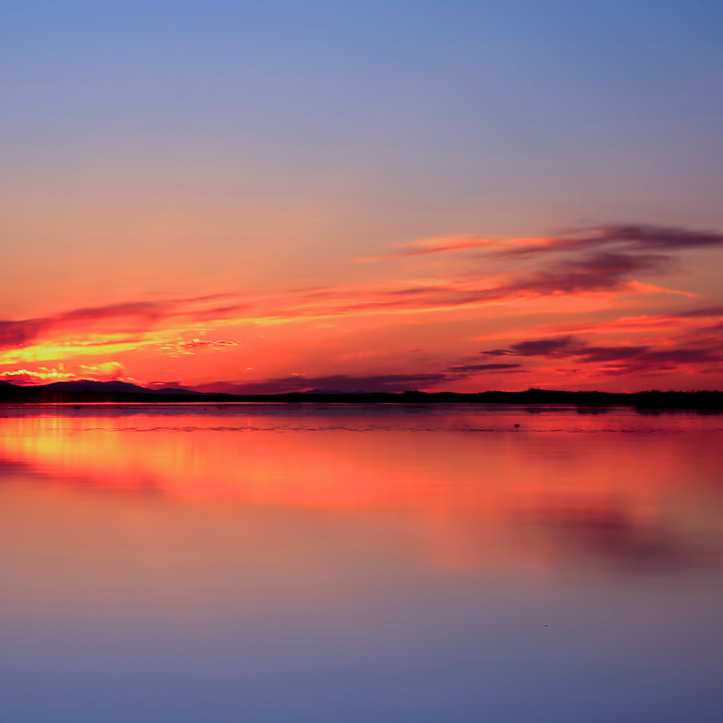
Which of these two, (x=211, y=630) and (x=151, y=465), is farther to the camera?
(x=151, y=465)

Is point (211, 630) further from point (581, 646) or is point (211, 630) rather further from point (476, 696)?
point (581, 646)

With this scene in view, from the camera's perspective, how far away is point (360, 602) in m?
7.11

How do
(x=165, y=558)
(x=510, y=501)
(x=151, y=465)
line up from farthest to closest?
1. (x=151, y=465)
2. (x=510, y=501)
3. (x=165, y=558)

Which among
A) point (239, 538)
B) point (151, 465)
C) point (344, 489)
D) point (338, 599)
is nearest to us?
point (338, 599)

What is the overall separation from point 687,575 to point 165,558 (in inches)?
219

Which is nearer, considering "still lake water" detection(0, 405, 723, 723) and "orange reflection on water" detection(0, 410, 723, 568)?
"still lake water" detection(0, 405, 723, 723)

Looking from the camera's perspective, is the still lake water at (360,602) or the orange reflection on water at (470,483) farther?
the orange reflection on water at (470,483)

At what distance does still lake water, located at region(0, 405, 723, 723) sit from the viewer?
5125 millimetres

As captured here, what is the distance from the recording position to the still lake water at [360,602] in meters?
5.12

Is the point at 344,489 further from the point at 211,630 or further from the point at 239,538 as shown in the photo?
the point at 211,630

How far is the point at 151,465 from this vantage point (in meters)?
18.8

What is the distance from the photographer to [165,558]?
8.73 metres

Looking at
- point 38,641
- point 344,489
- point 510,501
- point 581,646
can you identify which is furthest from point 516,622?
point 344,489

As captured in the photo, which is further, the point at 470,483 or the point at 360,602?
the point at 470,483
